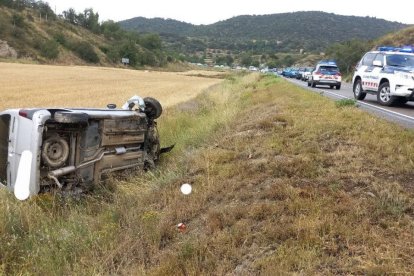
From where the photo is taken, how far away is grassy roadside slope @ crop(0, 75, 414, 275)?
4.03 meters

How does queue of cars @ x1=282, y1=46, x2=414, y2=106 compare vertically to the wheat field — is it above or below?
above

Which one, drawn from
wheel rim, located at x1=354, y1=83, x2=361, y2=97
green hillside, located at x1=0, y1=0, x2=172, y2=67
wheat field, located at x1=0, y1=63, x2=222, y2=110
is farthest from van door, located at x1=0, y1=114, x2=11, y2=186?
green hillside, located at x1=0, y1=0, x2=172, y2=67

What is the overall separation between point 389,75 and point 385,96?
0.91 metres

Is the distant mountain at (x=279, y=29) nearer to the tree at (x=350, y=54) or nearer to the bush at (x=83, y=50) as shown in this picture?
the tree at (x=350, y=54)

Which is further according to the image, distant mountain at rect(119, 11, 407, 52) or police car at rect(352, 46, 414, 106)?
distant mountain at rect(119, 11, 407, 52)

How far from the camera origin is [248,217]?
484 centimetres

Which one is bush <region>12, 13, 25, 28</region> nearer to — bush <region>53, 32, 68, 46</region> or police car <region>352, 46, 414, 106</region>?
bush <region>53, 32, 68, 46</region>

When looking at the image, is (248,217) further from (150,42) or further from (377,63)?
(150,42)

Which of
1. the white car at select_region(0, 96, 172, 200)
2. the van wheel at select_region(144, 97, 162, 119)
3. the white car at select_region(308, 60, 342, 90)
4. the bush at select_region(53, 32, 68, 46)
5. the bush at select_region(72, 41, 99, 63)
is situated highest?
the bush at select_region(53, 32, 68, 46)

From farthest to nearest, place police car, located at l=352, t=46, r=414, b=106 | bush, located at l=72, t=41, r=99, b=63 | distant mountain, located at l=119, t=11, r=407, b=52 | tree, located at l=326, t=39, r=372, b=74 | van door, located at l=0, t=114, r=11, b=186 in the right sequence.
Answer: distant mountain, located at l=119, t=11, r=407, b=52 → bush, located at l=72, t=41, r=99, b=63 → tree, located at l=326, t=39, r=372, b=74 → police car, located at l=352, t=46, r=414, b=106 → van door, located at l=0, t=114, r=11, b=186

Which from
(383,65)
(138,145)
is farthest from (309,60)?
(138,145)

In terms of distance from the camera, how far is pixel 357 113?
10273 mm

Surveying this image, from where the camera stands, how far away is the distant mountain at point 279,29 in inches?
4988

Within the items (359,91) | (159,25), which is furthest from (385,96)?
(159,25)
